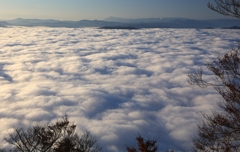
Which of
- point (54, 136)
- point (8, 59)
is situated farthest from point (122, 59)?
point (54, 136)

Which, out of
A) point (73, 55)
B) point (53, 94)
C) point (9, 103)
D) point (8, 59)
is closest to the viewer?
point (9, 103)

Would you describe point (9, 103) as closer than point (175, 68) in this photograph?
Yes

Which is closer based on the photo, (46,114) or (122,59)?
(46,114)

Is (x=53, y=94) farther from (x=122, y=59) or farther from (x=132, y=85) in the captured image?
(x=122, y=59)

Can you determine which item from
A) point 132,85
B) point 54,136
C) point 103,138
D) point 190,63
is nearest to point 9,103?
point 103,138

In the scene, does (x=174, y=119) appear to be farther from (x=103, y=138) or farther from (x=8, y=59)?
(x=8, y=59)

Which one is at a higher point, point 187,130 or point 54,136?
point 54,136

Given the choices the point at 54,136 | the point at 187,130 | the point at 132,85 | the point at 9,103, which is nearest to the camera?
the point at 54,136

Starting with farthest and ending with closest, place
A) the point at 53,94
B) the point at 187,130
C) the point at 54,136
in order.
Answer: the point at 53,94, the point at 187,130, the point at 54,136

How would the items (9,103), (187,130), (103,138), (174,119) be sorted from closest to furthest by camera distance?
(103,138)
(187,130)
(174,119)
(9,103)
